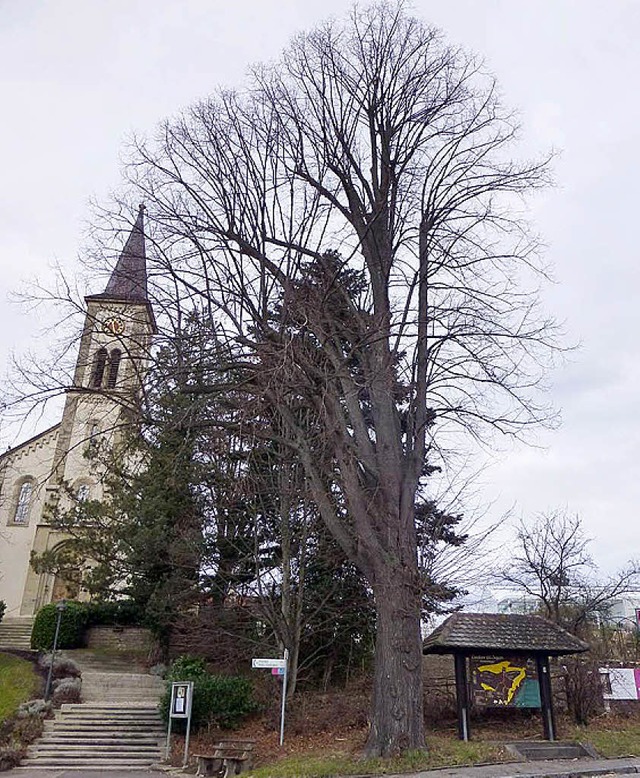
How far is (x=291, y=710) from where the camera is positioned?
1570cm

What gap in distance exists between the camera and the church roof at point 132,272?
12.1 m

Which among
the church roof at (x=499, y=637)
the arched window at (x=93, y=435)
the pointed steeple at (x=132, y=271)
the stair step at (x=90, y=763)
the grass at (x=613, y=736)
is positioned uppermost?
the pointed steeple at (x=132, y=271)

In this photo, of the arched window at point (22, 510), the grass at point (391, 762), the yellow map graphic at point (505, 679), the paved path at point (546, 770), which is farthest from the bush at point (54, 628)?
the paved path at point (546, 770)

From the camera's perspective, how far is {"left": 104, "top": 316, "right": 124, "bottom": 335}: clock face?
11555mm

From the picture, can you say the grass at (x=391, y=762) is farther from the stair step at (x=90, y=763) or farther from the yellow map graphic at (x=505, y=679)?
the stair step at (x=90, y=763)

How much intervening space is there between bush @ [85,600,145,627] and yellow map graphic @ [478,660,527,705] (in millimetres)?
15454

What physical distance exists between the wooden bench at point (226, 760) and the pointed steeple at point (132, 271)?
8657 millimetres

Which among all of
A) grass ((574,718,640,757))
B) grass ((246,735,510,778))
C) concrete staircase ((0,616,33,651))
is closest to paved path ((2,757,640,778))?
grass ((246,735,510,778))

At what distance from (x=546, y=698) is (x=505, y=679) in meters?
0.83

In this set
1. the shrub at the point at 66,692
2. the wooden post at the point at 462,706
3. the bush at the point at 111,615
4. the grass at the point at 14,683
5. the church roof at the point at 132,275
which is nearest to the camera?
the church roof at the point at 132,275

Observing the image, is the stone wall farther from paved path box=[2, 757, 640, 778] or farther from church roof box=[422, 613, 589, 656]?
paved path box=[2, 757, 640, 778]

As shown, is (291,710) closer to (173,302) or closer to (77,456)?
(173,302)

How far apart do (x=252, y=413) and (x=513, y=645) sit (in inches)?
275

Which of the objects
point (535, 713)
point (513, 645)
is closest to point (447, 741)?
point (513, 645)
